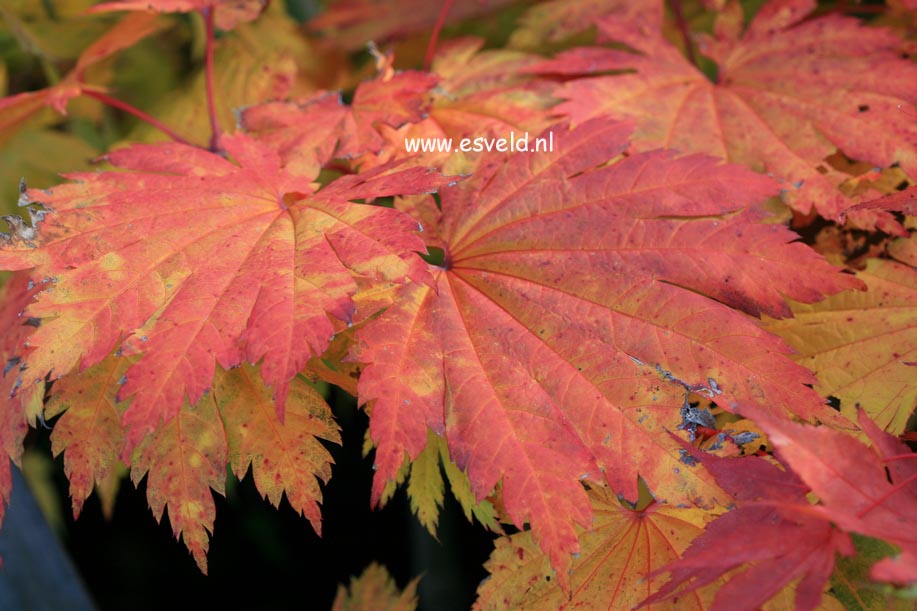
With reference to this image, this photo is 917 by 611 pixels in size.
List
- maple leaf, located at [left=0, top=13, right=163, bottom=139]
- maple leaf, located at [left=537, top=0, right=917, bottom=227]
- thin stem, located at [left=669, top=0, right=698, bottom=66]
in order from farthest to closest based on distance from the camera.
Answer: thin stem, located at [left=669, top=0, right=698, bottom=66], maple leaf, located at [left=0, top=13, right=163, bottom=139], maple leaf, located at [left=537, top=0, right=917, bottom=227]

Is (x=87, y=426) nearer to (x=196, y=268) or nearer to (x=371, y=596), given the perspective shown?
(x=196, y=268)

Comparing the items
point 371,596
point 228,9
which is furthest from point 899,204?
point 228,9

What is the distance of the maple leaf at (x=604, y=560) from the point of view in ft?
2.20

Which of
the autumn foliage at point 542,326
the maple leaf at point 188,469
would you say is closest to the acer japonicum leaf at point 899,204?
the autumn foliage at point 542,326

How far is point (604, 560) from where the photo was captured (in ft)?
2.25

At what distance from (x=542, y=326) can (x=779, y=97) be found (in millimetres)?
509

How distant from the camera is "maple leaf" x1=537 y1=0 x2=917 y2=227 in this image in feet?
2.77

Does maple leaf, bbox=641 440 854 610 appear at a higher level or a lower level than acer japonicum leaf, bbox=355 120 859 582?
lower

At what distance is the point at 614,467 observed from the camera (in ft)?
2.05

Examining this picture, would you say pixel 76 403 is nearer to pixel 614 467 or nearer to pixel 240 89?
pixel 614 467

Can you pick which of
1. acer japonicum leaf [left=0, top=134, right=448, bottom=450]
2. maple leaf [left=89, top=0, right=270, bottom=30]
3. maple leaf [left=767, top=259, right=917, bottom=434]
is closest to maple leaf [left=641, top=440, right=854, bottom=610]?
maple leaf [left=767, top=259, right=917, bottom=434]

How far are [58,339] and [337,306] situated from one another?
261 mm

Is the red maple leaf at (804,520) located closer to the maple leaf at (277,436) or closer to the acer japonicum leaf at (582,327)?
the acer japonicum leaf at (582,327)

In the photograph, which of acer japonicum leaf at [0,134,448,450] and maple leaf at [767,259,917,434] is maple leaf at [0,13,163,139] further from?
maple leaf at [767,259,917,434]
